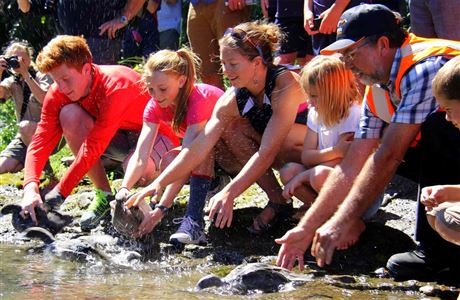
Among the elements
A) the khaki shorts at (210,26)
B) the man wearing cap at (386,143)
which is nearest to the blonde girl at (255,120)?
the man wearing cap at (386,143)

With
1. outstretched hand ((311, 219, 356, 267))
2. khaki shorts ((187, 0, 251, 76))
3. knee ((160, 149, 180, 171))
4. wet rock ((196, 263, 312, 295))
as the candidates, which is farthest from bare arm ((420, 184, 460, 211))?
khaki shorts ((187, 0, 251, 76))

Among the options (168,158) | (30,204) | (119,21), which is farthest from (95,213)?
(119,21)

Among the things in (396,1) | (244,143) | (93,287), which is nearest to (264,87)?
(244,143)

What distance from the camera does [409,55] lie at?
13.8 feet

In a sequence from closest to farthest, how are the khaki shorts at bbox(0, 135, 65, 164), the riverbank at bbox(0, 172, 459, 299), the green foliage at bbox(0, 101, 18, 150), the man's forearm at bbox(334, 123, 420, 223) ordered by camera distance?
the man's forearm at bbox(334, 123, 420, 223) < the riverbank at bbox(0, 172, 459, 299) < the khaki shorts at bbox(0, 135, 65, 164) < the green foliage at bbox(0, 101, 18, 150)

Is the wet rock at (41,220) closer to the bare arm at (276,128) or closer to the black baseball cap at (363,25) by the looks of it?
the bare arm at (276,128)

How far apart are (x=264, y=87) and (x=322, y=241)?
1.59 meters

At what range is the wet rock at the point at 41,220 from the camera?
221 inches

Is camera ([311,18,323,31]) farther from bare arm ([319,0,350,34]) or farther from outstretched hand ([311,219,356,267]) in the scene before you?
outstretched hand ([311,219,356,267])

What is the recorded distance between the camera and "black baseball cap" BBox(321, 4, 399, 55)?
165 inches

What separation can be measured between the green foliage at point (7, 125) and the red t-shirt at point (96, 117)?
2.75 metres

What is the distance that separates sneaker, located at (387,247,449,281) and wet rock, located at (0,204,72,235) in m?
2.23

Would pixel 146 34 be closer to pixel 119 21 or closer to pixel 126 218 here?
pixel 119 21

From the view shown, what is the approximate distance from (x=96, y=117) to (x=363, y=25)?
92.1 inches
